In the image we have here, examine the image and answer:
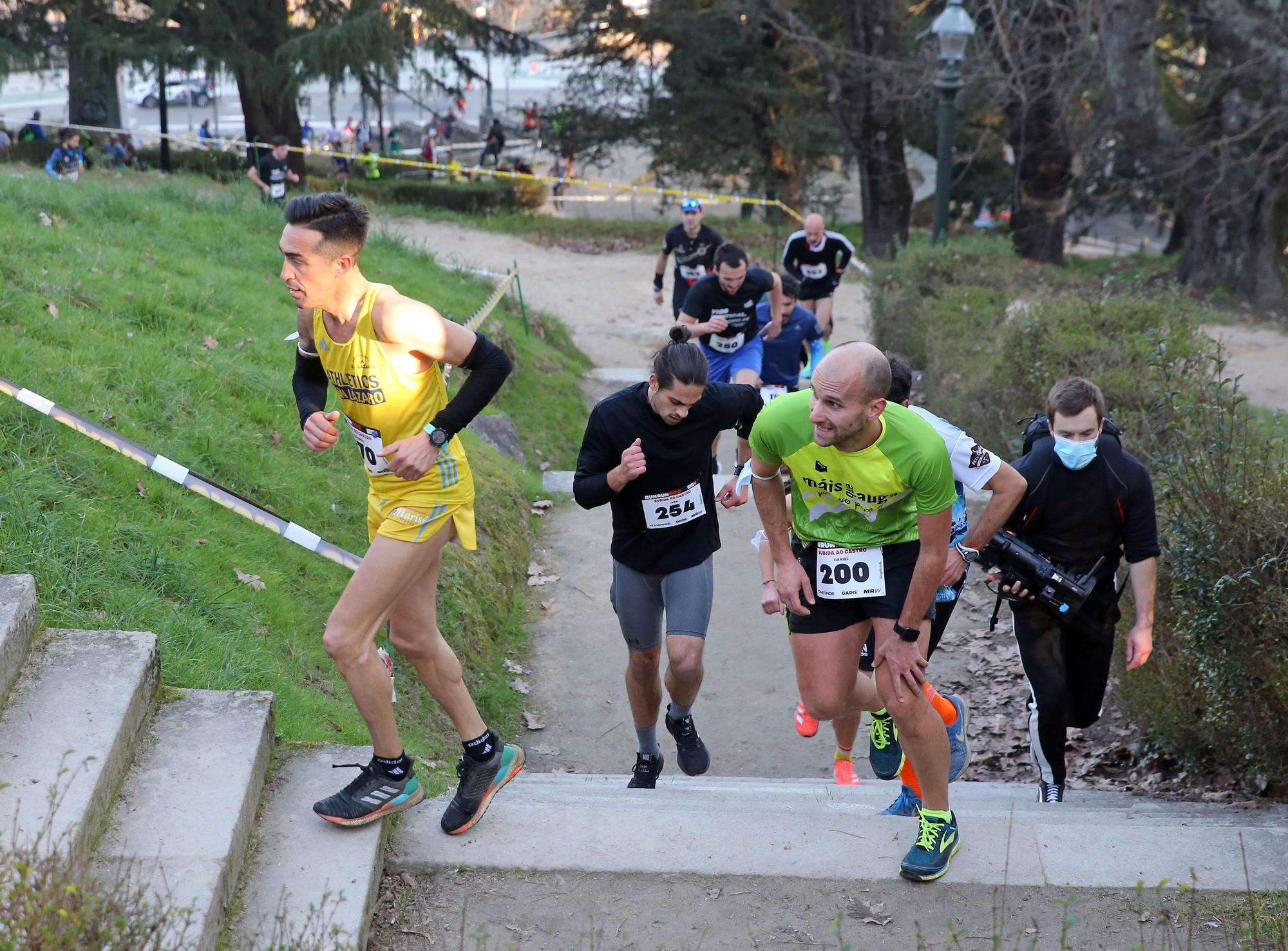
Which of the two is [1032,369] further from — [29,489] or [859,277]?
[859,277]

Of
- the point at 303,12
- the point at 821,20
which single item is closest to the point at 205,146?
the point at 303,12

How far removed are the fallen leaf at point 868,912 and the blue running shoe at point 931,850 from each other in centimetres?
16

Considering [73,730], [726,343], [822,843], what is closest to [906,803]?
[822,843]

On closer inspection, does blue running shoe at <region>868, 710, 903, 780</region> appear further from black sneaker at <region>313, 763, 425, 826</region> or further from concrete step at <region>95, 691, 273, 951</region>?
concrete step at <region>95, 691, 273, 951</region>

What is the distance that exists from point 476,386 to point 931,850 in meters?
2.04

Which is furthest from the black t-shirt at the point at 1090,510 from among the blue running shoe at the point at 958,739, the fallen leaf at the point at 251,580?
the fallen leaf at the point at 251,580

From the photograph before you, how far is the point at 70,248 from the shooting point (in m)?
8.73

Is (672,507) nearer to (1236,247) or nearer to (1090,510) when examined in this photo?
(1090,510)

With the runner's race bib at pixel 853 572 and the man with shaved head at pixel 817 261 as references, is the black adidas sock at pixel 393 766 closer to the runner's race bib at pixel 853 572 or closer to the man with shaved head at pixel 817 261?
the runner's race bib at pixel 853 572

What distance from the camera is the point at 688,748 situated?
5438 millimetres

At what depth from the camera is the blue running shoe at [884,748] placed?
5125 mm

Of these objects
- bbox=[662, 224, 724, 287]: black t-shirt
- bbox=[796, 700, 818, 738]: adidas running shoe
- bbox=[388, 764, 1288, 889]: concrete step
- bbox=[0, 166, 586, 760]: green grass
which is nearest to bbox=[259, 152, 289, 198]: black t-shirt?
bbox=[0, 166, 586, 760]: green grass

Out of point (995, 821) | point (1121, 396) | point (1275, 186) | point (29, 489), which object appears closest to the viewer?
point (995, 821)

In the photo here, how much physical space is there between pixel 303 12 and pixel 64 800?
2622 cm
